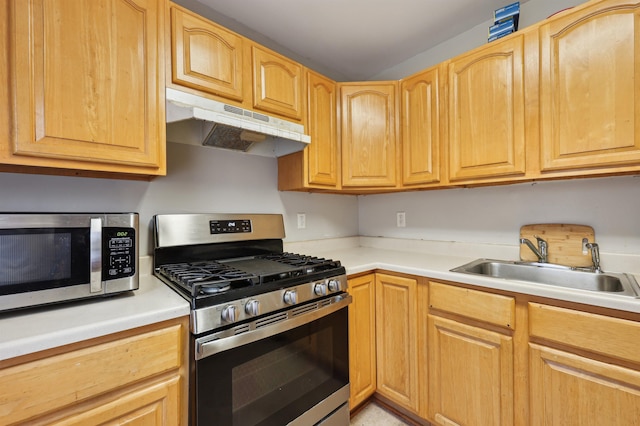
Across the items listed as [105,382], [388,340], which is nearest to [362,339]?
[388,340]

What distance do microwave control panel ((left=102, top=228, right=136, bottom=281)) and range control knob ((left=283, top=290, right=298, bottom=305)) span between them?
590 millimetres

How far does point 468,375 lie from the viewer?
4.53 ft

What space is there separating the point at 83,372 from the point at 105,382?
0.07 metres

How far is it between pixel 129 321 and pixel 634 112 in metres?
2.07

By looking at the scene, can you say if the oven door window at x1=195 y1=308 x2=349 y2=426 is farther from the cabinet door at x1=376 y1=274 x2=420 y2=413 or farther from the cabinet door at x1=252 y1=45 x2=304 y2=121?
the cabinet door at x1=252 y1=45 x2=304 y2=121

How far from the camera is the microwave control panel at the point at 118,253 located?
1.02m

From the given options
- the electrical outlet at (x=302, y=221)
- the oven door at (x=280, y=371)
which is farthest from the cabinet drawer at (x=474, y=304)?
the electrical outlet at (x=302, y=221)

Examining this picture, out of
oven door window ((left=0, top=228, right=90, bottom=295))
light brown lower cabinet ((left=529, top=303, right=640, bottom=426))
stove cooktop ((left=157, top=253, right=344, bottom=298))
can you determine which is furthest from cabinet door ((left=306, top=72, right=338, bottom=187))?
light brown lower cabinet ((left=529, top=303, right=640, bottom=426))

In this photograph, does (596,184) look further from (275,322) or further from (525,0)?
(275,322)

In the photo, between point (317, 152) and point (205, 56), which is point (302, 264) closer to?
point (317, 152)

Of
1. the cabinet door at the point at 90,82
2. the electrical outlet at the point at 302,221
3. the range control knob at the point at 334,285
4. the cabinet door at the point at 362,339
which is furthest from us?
the electrical outlet at the point at 302,221

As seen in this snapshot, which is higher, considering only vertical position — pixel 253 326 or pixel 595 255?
pixel 595 255

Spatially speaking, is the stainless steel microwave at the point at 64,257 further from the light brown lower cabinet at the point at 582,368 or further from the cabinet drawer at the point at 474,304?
the light brown lower cabinet at the point at 582,368

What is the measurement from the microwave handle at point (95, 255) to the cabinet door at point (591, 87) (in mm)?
1957
